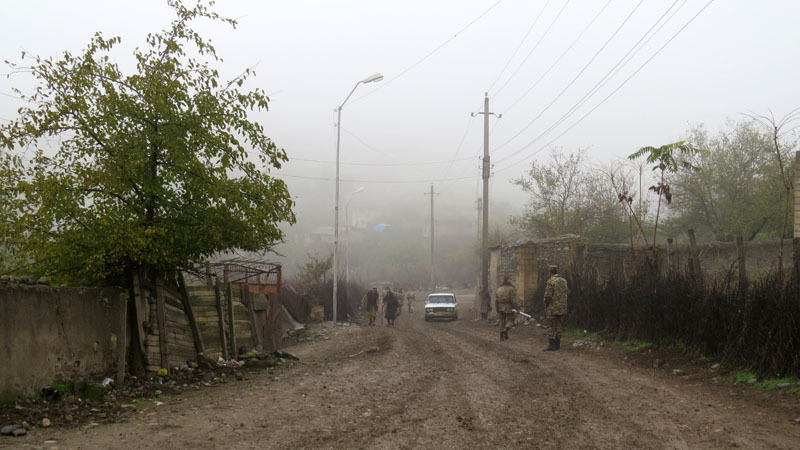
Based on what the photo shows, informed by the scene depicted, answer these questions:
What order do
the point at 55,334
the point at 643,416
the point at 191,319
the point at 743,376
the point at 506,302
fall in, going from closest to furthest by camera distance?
the point at 643,416 → the point at 55,334 → the point at 743,376 → the point at 191,319 → the point at 506,302

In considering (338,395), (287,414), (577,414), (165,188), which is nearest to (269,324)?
(165,188)

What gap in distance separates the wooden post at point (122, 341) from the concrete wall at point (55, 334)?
0.6 inches

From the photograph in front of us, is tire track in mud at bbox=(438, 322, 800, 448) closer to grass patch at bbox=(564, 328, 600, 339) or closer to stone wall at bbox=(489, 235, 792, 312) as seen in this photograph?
grass patch at bbox=(564, 328, 600, 339)

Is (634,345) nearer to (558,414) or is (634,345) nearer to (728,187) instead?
(558,414)

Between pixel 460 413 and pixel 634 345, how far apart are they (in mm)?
7448

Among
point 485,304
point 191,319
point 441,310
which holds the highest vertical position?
point 191,319

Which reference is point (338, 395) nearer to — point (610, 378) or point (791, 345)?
point (610, 378)

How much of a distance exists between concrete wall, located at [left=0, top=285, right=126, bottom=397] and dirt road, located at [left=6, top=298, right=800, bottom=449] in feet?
3.95

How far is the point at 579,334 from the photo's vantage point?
16188mm

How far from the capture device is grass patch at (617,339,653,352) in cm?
1242

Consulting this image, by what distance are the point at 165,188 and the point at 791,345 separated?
926 cm

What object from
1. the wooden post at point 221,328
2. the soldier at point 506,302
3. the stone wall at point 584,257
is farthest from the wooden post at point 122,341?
the stone wall at point 584,257

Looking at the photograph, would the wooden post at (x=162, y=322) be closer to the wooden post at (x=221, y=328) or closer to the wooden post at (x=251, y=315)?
the wooden post at (x=221, y=328)

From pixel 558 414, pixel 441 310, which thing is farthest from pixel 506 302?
pixel 441 310
